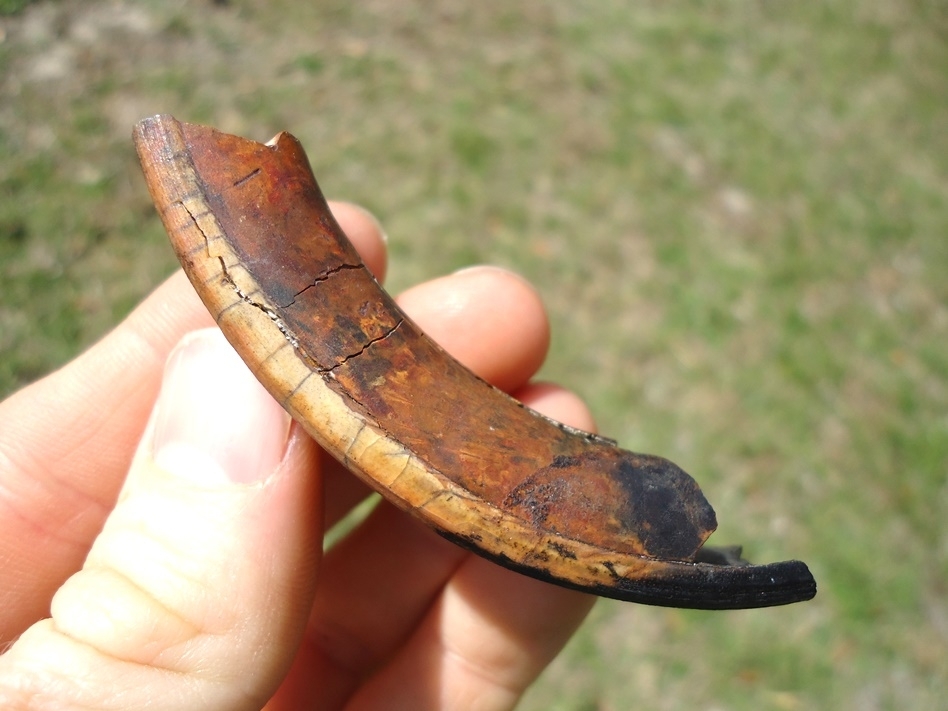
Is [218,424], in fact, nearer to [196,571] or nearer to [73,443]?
[196,571]

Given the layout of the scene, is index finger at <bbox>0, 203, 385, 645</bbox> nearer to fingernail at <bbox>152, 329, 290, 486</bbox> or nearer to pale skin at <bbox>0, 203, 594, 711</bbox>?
pale skin at <bbox>0, 203, 594, 711</bbox>

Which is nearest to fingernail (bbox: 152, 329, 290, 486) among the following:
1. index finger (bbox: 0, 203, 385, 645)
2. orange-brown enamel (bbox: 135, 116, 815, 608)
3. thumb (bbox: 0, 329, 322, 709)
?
thumb (bbox: 0, 329, 322, 709)

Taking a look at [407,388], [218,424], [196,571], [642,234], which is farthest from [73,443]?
[642,234]

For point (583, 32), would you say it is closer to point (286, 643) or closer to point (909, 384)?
point (909, 384)

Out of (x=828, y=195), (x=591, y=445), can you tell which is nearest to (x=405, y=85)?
(x=828, y=195)

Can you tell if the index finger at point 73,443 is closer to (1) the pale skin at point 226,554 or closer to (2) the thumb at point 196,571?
(1) the pale skin at point 226,554

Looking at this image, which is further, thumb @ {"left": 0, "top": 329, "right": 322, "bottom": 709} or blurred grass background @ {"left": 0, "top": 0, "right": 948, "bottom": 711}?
blurred grass background @ {"left": 0, "top": 0, "right": 948, "bottom": 711}

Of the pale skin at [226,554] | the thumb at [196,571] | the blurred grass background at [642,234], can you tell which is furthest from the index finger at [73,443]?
the blurred grass background at [642,234]

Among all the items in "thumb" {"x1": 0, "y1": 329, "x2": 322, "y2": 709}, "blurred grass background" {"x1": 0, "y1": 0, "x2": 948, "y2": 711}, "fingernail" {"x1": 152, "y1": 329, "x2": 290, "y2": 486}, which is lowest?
"blurred grass background" {"x1": 0, "y1": 0, "x2": 948, "y2": 711}
